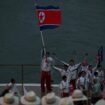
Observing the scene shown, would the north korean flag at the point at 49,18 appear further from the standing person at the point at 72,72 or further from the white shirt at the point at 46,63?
the standing person at the point at 72,72

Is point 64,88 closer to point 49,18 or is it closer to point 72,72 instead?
point 72,72

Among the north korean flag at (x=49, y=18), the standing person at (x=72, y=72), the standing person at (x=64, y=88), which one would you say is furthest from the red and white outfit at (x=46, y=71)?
the north korean flag at (x=49, y=18)

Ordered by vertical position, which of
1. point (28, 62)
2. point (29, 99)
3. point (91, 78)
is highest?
point (29, 99)

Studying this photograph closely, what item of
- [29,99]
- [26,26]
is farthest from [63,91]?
[26,26]

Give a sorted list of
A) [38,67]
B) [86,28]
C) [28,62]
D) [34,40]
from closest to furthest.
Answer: [38,67]
[28,62]
[34,40]
[86,28]

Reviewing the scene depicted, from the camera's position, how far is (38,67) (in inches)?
1495

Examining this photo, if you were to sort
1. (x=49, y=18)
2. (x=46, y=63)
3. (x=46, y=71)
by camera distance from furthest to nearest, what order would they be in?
(x=46, y=71)
(x=46, y=63)
(x=49, y=18)

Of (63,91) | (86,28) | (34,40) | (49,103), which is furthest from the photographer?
(86,28)

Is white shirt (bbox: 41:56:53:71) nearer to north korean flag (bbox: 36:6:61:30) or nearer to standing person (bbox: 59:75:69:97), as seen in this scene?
standing person (bbox: 59:75:69:97)

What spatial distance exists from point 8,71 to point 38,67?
1.86 metres

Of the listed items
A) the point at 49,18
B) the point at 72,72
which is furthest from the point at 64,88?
the point at 49,18

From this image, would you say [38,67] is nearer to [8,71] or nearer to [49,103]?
[8,71]

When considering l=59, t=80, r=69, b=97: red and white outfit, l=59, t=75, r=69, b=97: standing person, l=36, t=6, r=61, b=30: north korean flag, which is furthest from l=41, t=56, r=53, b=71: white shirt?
l=36, t=6, r=61, b=30: north korean flag

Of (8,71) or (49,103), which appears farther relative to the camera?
(8,71)
